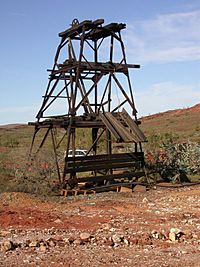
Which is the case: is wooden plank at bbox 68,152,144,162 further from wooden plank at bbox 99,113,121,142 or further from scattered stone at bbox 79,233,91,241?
scattered stone at bbox 79,233,91,241

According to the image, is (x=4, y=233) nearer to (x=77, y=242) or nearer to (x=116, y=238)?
(x=77, y=242)

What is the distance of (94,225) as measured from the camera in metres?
10.4

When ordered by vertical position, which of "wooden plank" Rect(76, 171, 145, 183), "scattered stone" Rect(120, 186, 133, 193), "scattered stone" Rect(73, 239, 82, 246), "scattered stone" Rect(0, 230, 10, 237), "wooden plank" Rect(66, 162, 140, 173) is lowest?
"scattered stone" Rect(73, 239, 82, 246)

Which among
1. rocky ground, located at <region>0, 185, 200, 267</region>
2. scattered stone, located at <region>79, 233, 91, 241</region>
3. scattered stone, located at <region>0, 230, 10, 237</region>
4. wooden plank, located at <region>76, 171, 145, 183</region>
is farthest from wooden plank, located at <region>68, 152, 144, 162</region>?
scattered stone, located at <region>79, 233, 91, 241</region>

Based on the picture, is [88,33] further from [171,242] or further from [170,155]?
[171,242]

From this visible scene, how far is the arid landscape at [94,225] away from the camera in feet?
25.7

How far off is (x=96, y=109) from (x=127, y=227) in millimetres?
9088

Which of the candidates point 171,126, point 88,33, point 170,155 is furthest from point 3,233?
point 171,126

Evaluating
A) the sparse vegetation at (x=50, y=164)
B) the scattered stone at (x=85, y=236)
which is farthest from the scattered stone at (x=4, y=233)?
the sparse vegetation at (x=50, y=164)

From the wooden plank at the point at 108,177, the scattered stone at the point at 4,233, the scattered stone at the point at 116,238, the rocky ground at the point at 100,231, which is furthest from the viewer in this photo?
the wooden plank at the point at 108,177

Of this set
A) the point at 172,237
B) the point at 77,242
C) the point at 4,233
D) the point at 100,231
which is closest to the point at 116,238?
the point at 77,242

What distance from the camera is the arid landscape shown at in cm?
782

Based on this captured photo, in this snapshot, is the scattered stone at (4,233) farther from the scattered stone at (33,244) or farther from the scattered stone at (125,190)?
the scattered stone at (125,190)

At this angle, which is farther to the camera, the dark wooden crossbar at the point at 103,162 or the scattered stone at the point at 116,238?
the dark wooden crossbar at the point at 103,162
